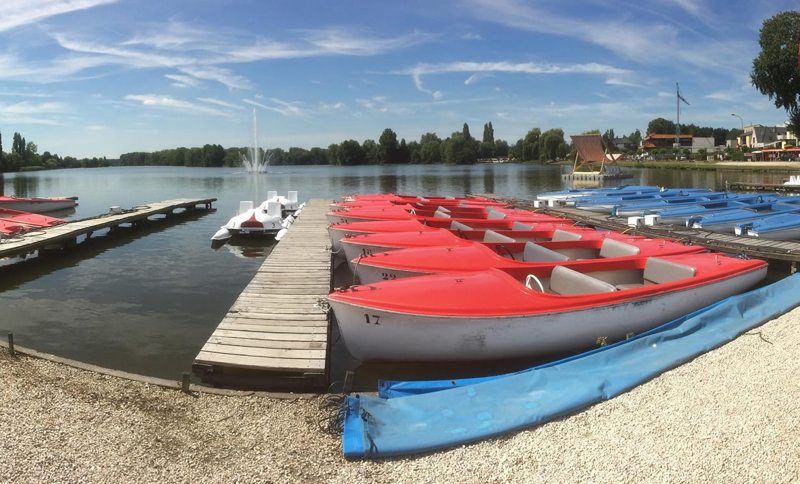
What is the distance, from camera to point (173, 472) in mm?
3961

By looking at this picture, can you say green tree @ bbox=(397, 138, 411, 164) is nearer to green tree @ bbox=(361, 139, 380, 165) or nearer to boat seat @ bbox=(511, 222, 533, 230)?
green tree @ bbox=(361, 139, 380, 165)

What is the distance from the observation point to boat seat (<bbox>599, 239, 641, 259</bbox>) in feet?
31.8

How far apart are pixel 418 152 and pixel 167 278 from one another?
142 meters

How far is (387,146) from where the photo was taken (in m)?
146

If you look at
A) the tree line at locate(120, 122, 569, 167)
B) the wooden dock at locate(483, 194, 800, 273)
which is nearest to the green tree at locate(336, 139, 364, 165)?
the tree line at locate(120, 122, 569, 167)

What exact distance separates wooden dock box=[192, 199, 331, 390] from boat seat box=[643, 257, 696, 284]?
17.9 feet

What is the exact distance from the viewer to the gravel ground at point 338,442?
394cm

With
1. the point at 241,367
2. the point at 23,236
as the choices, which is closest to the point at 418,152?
the point at 23,236

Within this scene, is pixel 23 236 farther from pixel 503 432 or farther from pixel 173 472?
pixel 503 432

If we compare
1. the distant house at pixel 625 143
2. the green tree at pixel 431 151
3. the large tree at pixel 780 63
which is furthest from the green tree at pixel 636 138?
the large tree at pixel 780 63

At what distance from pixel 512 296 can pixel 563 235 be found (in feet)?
17.1

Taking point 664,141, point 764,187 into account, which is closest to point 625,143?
point 664,141

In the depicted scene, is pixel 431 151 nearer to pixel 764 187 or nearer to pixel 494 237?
pixel 764 187

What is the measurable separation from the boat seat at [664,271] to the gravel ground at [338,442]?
9.23ft
